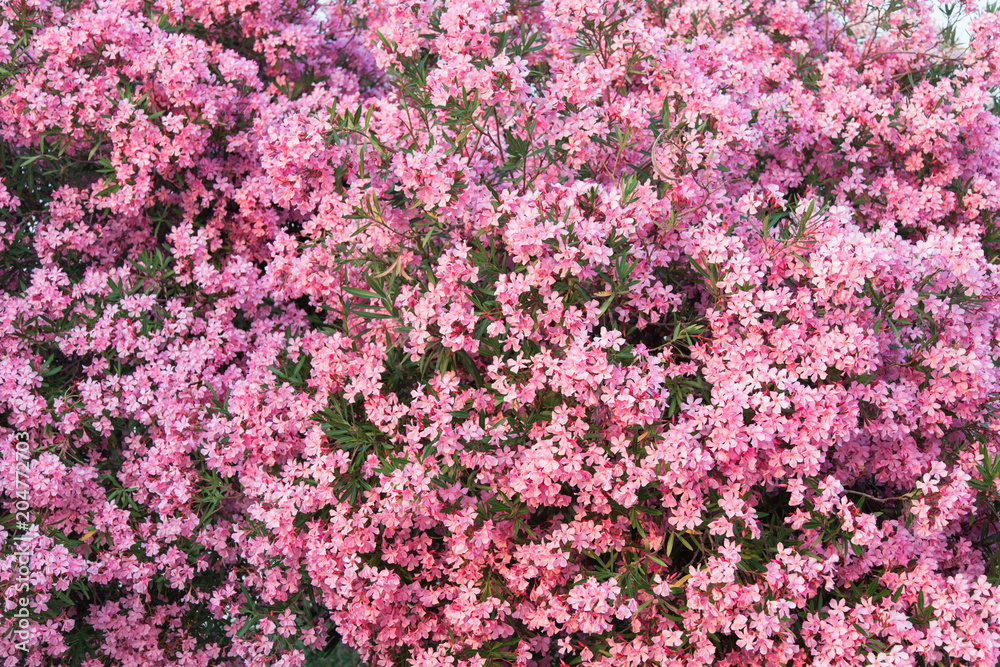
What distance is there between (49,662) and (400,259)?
400 cm

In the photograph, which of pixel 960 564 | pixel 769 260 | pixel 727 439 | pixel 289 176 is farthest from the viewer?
pixel 289 176

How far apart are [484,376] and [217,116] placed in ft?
11.5

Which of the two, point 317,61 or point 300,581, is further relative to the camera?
point 317,61

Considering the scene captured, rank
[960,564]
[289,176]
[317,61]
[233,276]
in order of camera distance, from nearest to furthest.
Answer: [960,564] → [289,176] → [233,276] → [317,61]

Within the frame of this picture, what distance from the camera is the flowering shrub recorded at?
4336mm

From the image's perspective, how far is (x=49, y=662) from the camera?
5855mm

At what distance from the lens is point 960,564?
16.4ft

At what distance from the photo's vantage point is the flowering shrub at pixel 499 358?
4336 mm

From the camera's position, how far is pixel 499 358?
14.5 feet

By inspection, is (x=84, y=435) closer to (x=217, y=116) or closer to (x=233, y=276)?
(x=233, y=276)

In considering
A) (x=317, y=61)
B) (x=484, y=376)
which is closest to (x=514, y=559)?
(x=484, y=376)

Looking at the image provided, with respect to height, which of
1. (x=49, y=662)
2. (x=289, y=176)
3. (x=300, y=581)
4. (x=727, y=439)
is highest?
(x=289, y=176)

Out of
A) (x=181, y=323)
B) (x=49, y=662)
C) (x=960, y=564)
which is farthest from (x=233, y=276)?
(x=960, y=564)

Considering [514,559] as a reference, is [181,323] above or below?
above
